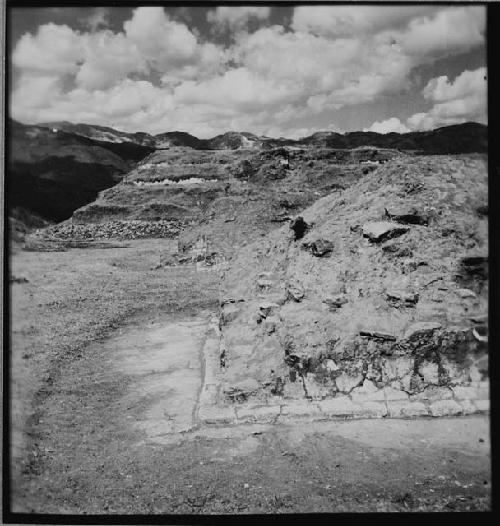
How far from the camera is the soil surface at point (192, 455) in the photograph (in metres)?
4.83

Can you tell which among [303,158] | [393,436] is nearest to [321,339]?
[393,436]

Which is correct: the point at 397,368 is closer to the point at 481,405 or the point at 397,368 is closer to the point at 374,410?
the point at 374,410

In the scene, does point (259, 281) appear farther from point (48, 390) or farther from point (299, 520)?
point (299, 520)

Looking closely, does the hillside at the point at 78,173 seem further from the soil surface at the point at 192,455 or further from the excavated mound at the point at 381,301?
the soil surface at the point at 192,455

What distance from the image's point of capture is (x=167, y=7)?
492 cm

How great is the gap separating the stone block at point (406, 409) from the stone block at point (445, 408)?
10cm

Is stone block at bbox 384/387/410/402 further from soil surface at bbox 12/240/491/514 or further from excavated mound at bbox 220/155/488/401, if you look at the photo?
soil surface at bbox 12/240/491/514

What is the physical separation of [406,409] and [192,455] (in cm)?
277

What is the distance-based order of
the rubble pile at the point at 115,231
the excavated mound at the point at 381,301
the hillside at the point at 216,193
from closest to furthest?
the excavated mound at the point at 381,301 < the hillside at the point at 216,193 < the rubble pile at the point at 115,231

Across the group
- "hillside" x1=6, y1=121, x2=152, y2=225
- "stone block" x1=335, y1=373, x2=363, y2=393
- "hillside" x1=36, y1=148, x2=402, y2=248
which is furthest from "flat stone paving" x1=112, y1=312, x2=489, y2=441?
"hillside" x1=6, y1=121, x2=152, y2=225

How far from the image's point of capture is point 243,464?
5.29m

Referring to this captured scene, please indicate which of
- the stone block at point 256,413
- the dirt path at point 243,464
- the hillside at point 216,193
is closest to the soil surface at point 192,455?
the dirt path at point 243,464

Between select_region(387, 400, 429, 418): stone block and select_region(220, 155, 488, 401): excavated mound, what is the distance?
0.30m

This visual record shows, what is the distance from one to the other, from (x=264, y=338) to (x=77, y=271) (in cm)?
1375
